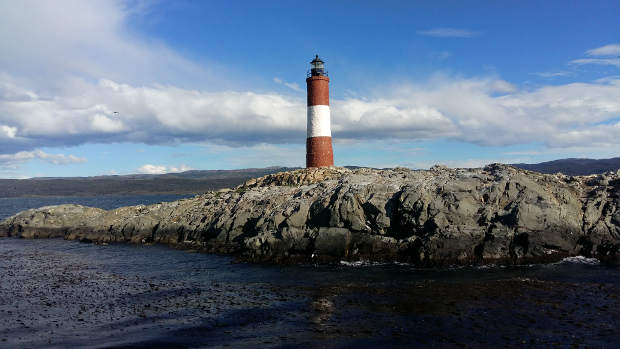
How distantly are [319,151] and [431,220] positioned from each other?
19.9 metres

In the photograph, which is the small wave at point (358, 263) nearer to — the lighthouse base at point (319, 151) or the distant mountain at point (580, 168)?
the lighthouse base at point (319, 151)

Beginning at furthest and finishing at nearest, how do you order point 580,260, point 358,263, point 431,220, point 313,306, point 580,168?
point 580,168 < point 431,220 < point 358,263 < point 580,260 < point 313,306

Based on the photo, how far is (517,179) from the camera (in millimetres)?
27609

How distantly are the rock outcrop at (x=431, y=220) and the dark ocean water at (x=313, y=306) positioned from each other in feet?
5.45

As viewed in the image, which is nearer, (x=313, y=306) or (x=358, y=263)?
(x=313, y=306)

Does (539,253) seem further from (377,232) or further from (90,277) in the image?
(90,277)

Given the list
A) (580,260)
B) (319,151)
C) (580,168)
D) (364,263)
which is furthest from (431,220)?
(580,168)

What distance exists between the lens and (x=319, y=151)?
144ft

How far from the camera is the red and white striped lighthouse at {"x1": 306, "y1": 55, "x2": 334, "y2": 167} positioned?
43.1 metres

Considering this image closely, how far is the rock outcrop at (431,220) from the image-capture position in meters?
24.3

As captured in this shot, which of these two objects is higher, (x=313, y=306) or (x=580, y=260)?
(x=580, y=260)

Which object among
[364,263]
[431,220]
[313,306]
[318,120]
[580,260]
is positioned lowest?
[313,306]

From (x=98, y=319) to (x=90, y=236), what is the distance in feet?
86.2

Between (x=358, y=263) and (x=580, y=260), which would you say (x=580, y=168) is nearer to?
(x=580, y=260)
